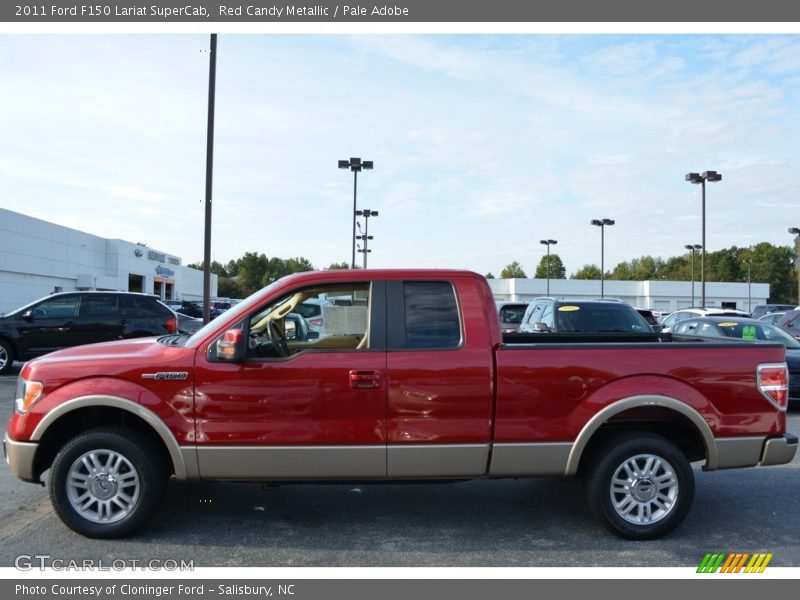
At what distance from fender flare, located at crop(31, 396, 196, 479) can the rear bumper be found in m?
4.25

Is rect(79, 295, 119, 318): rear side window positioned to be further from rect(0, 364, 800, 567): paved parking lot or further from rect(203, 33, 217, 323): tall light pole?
rect(0, 364, 800, 567): paved parking lot

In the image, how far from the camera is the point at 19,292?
42844 mm

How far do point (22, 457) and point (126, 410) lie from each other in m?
0.82

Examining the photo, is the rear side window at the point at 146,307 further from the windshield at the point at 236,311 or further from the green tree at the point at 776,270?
the green tree at the point at 776,270

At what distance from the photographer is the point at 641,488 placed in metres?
4.84

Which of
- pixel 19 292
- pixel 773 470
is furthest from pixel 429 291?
pixel 19 292

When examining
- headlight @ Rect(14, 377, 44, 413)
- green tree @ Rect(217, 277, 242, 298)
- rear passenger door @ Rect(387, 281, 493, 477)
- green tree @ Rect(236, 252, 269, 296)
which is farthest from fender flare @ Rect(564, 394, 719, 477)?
green tree @ Rect(217, 277, 242, 298)

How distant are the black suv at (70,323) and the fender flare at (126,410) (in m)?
10.4

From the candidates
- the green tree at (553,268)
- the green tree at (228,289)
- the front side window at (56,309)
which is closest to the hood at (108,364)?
the front side window at (56,309)

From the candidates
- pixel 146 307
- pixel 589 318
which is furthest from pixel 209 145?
pixel 589 318

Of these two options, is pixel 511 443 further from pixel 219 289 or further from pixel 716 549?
pixel 219 289

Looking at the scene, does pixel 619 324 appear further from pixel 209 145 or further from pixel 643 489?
pixel 209 145

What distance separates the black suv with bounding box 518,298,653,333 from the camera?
11469mm
